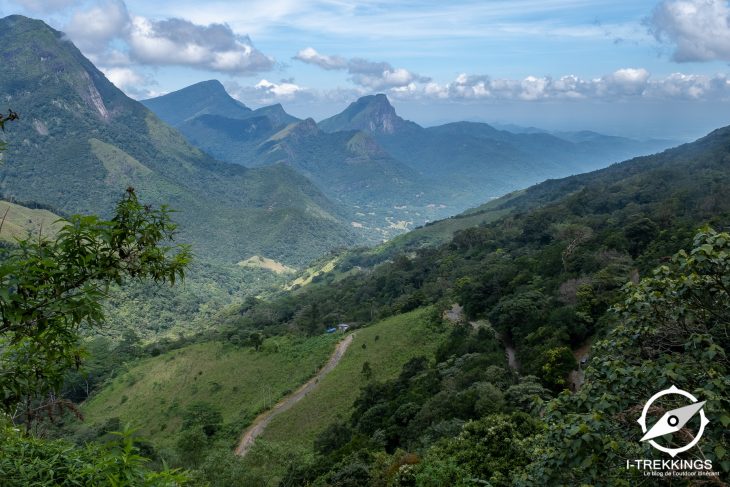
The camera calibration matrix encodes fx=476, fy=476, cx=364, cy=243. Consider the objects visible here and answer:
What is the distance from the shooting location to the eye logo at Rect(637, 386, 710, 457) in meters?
4.61

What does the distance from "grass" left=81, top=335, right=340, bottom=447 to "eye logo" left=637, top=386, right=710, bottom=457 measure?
3627cm

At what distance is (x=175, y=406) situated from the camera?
4831 centimetres

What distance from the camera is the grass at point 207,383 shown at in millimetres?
43562

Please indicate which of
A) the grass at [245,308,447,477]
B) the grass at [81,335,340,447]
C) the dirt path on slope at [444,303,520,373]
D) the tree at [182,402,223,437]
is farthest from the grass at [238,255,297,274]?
the dirt path on slope at [444,303,520,373]

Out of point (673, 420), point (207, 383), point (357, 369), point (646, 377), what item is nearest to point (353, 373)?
point (357, 369)

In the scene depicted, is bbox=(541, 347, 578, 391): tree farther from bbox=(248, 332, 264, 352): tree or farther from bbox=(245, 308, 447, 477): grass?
bbox=(248, 332, 264, 352): tree

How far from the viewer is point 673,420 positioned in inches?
189

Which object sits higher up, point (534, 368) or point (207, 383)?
point (534, 368)

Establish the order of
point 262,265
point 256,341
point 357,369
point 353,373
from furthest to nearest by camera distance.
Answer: point 262,265 < point 256,341 < point 357,369 < point 353,373

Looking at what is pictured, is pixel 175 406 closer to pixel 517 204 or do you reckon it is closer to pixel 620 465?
pixel 620 465

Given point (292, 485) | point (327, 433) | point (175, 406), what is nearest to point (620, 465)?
point (292, 485)

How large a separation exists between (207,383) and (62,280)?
51.1 meters

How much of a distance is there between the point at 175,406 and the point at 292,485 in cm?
3197

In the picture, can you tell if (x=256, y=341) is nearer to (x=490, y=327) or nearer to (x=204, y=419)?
(x=204, y=419)
